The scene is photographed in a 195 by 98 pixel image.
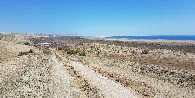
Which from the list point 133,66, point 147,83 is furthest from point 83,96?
point 133,66

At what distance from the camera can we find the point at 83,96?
1478 cm

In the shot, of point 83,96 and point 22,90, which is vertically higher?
point 22,90

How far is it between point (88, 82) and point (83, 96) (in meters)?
4.14

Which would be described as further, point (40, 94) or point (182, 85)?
point (182, 85)

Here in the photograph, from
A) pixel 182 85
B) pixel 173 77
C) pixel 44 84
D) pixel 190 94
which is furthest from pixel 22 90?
pixel 173 77

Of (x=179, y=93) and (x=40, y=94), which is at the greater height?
(x=40, y=94)

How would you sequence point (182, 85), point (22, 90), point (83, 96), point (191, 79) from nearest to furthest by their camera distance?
point (22, 90) → point (83, 96) → point (182, 85) → point (191, 79)

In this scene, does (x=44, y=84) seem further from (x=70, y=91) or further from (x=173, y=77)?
(x=173, y=77)

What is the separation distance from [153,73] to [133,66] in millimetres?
5132

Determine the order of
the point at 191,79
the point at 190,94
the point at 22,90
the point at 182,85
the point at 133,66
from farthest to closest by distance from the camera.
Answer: the point at 133,66
the point at 191,79
the point at 182,85
the point at 190,94
the point at 22,90

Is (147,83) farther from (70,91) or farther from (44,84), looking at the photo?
(44,84)

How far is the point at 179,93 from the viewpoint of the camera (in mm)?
18625

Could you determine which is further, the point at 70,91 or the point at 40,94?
the point at 70,91

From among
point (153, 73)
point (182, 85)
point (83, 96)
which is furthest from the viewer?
point (153, 73)
